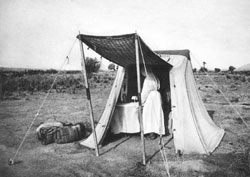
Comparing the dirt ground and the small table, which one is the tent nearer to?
the small table

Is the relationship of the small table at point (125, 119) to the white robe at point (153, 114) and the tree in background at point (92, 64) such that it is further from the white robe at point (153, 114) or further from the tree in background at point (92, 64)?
the tree in background at point (92, 64)

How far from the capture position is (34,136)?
253 inches

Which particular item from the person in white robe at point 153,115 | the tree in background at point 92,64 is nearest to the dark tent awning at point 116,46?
the person in white robe at point 153,115

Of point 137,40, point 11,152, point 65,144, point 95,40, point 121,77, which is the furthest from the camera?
point 121,77

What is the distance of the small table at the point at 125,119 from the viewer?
5934 millimetres

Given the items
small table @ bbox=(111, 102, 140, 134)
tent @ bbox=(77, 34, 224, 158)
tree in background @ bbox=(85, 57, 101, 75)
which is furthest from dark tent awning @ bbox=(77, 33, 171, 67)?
tree in background @ bbox=(85, 57, 101, 75)

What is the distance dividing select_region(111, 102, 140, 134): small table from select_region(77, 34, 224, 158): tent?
17cm

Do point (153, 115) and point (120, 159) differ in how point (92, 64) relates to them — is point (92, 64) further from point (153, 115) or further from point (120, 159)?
point (120, 159)

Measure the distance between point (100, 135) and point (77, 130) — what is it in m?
0.97

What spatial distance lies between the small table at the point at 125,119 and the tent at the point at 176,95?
167 millimetres

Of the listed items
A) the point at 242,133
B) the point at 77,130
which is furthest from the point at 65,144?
the point at 242,133

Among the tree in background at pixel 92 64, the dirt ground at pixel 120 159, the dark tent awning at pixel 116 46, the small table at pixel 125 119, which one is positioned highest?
the tree in background at pixel 92 64

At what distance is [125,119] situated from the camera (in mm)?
5984

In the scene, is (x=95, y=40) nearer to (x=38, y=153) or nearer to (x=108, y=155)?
(x=108, y=155)
